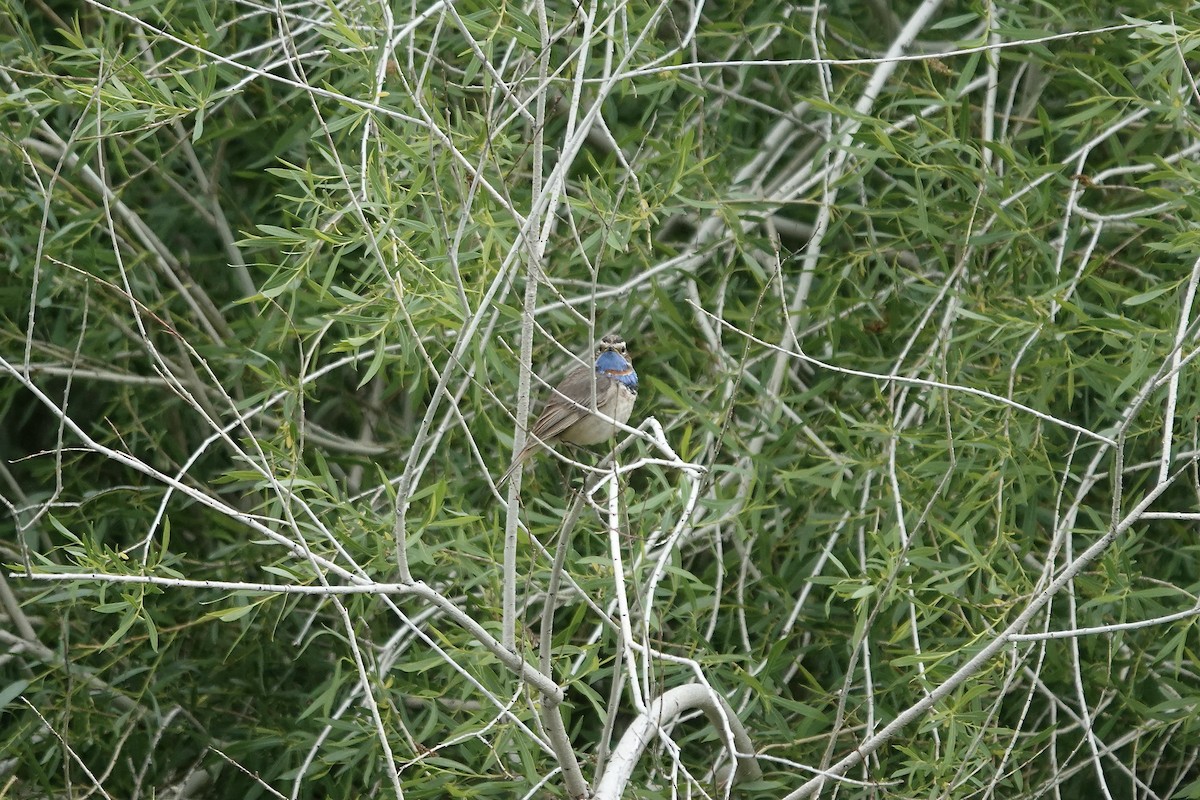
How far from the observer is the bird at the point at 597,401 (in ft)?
16.9

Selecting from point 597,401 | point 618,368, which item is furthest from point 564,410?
point 597,401

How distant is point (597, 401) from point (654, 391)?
367mm

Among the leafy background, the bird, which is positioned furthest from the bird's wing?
the leafy background

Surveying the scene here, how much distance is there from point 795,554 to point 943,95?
1680mm

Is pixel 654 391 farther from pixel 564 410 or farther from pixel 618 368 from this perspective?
pixel 564 410

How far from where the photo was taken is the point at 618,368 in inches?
209

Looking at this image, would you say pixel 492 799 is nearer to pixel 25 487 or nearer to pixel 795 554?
pixel 795 554

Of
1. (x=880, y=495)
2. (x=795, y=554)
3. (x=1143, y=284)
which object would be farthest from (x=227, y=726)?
(x=1143, y=284)

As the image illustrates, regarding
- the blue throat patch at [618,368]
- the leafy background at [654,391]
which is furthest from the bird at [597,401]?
the leafy background at [654,391]

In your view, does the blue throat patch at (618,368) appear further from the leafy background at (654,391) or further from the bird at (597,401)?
the leafy background at (654,391)

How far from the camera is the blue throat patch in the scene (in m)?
5.25

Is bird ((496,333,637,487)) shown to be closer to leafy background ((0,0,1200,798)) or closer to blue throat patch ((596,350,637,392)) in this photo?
blue throat patch ((596,350,637,392))

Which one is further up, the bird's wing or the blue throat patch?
the blue throat patch

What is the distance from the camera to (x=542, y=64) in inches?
124
